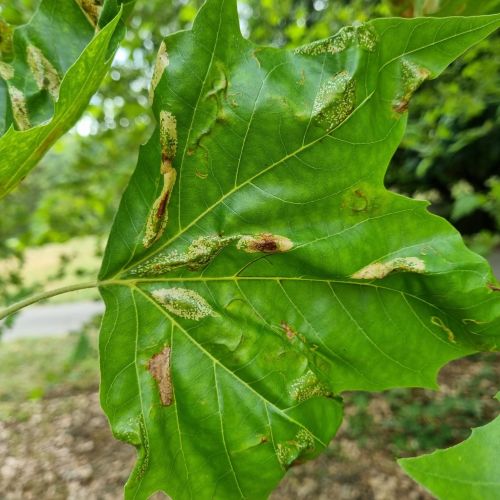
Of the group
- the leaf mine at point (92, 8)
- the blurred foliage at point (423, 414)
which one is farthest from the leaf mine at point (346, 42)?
the blurred foliage at point (423, 414)

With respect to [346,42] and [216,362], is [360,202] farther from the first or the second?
[216,362]

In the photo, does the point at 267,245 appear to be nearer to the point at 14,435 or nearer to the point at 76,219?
the point at 76,219

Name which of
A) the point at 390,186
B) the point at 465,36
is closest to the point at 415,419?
the point at 390,186

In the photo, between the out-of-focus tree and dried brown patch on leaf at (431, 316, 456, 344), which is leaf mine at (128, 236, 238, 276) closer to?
dried brown patch on leaf at (431, 316, 456, 344)

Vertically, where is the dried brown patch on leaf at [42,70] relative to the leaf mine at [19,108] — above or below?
above

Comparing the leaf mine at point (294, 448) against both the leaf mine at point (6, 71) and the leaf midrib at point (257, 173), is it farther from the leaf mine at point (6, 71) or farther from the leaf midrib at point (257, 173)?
the leaf mine at point (6, 71)
